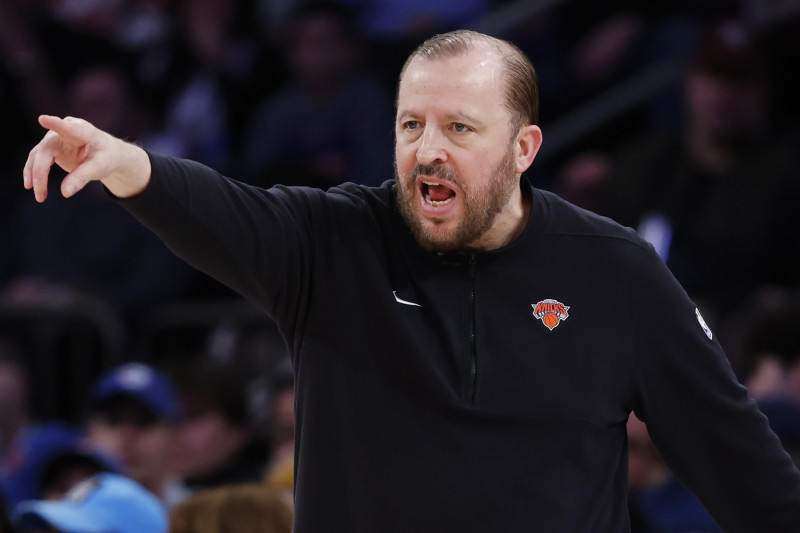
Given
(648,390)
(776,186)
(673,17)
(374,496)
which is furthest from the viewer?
(673,17)

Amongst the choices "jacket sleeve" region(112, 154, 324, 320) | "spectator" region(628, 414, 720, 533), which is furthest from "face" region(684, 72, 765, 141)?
"jacket sleeve" region(112, 154, 324, 320)

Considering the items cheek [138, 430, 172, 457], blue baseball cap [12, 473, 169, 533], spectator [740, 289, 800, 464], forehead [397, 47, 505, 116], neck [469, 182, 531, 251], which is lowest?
blue baseball cap [12, 473, 169, 533]

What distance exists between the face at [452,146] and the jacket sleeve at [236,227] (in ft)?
0.77

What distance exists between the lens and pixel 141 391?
6137 mm

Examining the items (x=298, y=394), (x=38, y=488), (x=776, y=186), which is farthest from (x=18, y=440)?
(x=298, y=394)

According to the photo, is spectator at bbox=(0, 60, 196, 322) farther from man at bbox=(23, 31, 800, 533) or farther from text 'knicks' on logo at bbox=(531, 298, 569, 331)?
text 'knicks' on logo at bbox=(531, 298, 569, 331)

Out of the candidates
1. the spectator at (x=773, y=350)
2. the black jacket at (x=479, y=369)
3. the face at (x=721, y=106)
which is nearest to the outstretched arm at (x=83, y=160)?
the black jacket at (x=479, y=369)

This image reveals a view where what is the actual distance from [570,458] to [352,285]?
559 millimetres

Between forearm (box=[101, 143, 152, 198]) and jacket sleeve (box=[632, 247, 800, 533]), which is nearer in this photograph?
forearm (box=[101, 143, 152, 198])

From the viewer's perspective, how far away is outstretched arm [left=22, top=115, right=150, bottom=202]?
2.47 metres

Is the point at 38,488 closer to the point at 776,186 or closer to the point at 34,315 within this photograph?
the point at 34,315

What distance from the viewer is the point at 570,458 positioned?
2.89 meters

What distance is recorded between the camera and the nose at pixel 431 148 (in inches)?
113

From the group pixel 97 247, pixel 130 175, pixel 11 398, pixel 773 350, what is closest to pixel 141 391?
pixel 11 398
